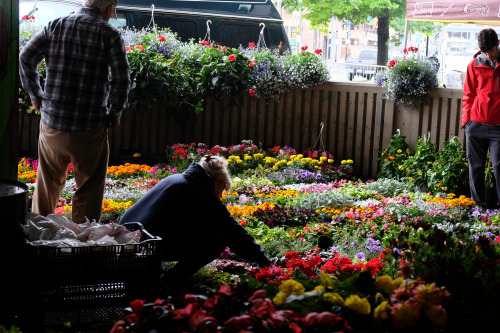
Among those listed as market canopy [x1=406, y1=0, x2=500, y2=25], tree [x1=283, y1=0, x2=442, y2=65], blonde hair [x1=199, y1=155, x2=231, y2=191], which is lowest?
blonde hair [x1=199, y1=155, x2=231, y2=191]

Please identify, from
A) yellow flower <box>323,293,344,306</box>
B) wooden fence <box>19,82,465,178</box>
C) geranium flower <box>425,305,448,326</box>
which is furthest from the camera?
wooden fence <box>19,82,465,178</box>

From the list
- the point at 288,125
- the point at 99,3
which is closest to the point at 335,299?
the point at 99,3

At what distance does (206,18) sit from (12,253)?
940cm

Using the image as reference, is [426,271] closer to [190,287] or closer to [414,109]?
[190,287]

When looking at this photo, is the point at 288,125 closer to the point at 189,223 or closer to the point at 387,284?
the point at 189,223

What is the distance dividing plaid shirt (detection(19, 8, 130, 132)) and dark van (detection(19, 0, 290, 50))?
6803 millimetres

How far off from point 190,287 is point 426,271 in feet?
6.84

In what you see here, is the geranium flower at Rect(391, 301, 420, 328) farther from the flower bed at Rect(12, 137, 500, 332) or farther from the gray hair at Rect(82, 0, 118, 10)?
the gray hair at Rect(82, 0, 118, 10)

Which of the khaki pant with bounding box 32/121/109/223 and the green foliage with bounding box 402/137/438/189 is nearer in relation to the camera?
the khaki pant with bounding box 32/121/109/223

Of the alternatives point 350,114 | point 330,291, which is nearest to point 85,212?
point 330,291

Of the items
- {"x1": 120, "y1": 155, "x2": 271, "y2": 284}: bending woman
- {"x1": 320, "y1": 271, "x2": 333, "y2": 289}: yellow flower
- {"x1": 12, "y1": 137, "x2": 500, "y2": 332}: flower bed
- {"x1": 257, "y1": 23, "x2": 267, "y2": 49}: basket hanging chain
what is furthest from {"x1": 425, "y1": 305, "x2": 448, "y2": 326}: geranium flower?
{"x1": 257, "y1": 23, "x2": 267, "y2": 49}: basket hanging chain

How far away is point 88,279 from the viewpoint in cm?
296

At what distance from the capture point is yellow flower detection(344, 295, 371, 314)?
6.90 feet

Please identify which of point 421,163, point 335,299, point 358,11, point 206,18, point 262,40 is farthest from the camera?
point 358,11
